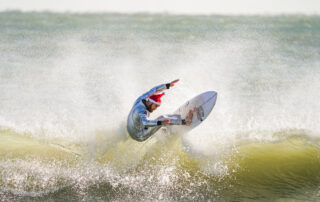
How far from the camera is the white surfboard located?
7277 mm

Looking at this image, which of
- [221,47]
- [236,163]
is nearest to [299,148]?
[236,163]

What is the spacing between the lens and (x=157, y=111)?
8609mm

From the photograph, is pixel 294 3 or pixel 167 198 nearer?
pixel 167 198

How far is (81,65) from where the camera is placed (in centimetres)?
1280

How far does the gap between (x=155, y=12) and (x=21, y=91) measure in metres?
11.4

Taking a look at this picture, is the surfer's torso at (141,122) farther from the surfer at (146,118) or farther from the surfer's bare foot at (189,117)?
the surfer's bare foot at (189,117)

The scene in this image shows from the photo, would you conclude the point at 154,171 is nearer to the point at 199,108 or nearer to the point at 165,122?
the point at 165,122

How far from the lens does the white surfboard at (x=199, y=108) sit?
23.9 feet

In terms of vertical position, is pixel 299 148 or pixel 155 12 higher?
pixel 155 12

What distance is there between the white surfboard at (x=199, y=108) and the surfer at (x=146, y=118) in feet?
1.65

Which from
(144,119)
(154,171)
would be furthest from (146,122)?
(154,171)

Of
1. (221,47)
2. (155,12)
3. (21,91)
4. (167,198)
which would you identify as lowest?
(167,198)

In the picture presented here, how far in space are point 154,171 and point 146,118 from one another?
1.10 metres

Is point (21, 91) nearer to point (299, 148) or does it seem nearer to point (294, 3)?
point (299, 148)
